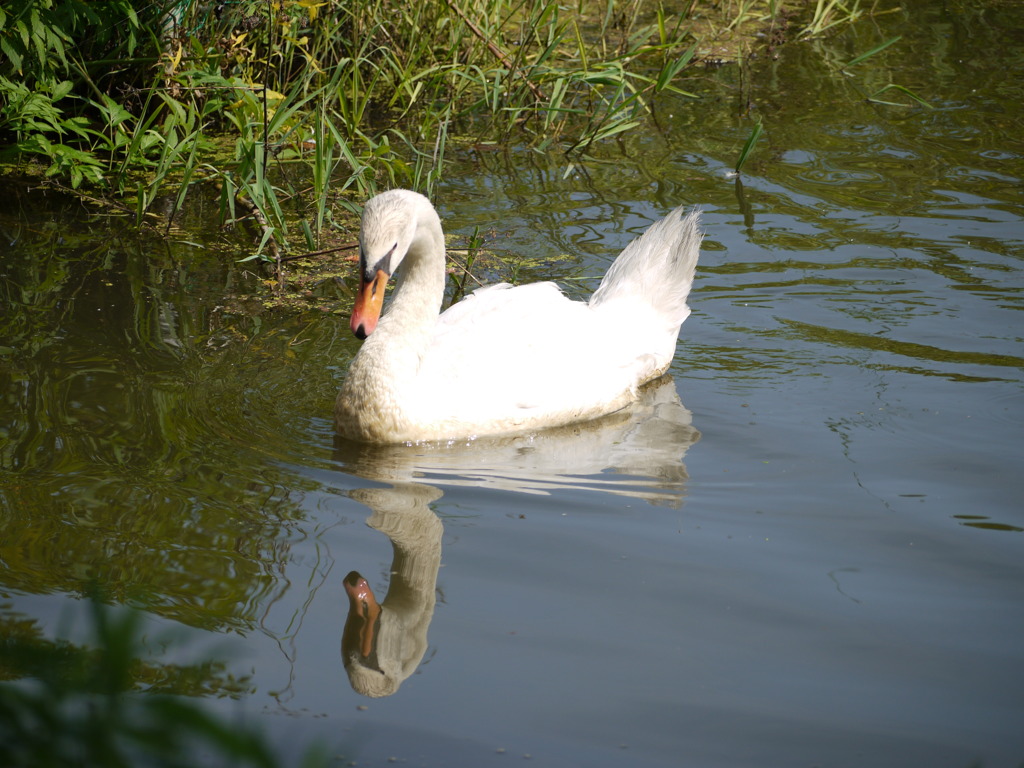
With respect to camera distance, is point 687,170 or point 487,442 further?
point 687,170

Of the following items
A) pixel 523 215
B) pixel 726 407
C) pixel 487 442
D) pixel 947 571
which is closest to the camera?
pixel 947 571

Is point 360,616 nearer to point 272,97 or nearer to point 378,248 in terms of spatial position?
point 378,248

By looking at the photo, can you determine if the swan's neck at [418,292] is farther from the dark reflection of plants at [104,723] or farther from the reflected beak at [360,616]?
the dark reflection of plants at [104,723]

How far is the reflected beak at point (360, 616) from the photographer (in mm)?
3041

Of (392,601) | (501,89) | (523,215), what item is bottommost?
(392,601)

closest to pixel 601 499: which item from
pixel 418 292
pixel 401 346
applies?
pixel 401 346

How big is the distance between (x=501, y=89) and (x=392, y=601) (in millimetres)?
4511

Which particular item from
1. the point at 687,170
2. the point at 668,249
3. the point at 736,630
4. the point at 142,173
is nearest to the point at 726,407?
the point at 668,249

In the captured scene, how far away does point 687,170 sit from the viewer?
7.23m

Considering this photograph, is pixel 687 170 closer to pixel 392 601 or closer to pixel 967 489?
pixel 967 489

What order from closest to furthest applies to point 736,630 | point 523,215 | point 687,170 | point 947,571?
point 736,630 < point 947,571 < point 523,215 < point 687,170

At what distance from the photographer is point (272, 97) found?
609 cm

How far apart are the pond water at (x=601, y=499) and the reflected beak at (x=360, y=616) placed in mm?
30

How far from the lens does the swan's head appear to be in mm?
3911
